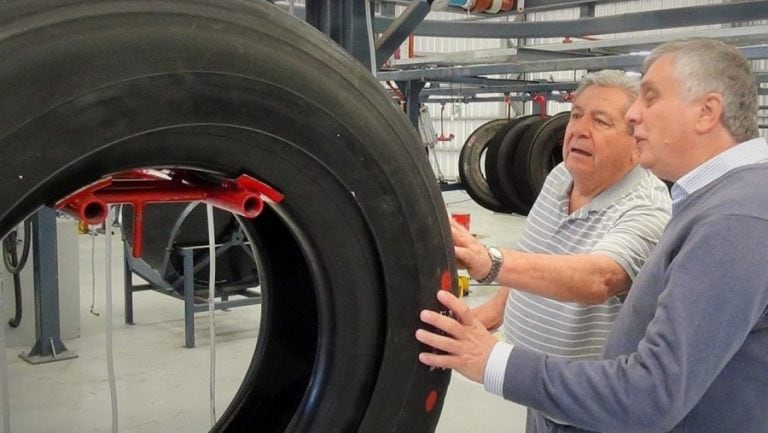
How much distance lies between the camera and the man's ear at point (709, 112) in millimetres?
1234

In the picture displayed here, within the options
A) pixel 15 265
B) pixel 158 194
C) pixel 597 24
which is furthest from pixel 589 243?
pixel 15 265

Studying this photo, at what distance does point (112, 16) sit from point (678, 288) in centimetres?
89

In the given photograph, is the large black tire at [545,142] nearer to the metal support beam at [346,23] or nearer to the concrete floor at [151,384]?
the concrete floor at [151,384]

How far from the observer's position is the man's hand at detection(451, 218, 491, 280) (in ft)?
4.53

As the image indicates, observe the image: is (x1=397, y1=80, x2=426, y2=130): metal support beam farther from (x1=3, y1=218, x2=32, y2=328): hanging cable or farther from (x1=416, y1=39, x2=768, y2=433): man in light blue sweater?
(x1=416, y1=39, x2=768, y2=433): man in light blue sweater

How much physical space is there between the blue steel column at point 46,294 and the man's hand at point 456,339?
3.37 metres

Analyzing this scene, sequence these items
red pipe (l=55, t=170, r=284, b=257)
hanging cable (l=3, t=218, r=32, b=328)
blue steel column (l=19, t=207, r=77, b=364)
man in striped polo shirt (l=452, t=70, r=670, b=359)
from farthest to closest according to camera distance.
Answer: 1. hanging cable (l=3, t=218, r=32, b=328)
2. blue steel column (l=19, t=207, r=77, b=364)
3. man in striped polo shirt (l=452, t=70, r=670, b=359)
4. red pipe (l=55, t=170, r=284, b=257)

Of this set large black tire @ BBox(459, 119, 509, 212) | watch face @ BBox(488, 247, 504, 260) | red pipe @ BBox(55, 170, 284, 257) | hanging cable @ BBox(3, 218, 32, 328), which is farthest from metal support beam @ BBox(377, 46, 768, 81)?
red pipe @ BBox(55, 170, 284, 257)

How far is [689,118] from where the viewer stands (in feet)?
4.09

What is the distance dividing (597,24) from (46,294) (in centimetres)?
305

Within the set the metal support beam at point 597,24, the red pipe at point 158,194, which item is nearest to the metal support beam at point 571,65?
the metal support beam at point 597,24

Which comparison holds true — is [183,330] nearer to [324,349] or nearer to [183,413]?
[183,413]

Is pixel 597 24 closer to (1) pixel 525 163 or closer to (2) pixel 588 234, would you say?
(2) pixel 588 234

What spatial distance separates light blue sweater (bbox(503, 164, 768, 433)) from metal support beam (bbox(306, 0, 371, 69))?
25.4 inches
